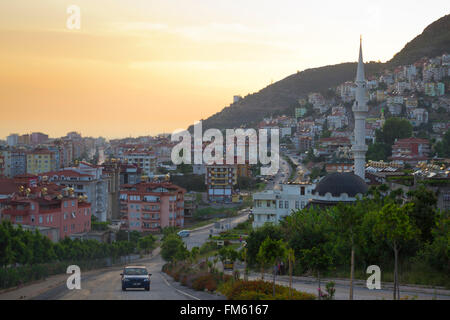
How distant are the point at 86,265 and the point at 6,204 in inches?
401

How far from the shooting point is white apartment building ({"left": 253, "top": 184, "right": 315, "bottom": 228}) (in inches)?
1437

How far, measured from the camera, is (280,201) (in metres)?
36.8

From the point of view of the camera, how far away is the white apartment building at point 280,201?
36.5 metres

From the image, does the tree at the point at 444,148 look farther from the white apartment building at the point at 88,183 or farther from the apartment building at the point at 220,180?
the white apartment building at the point at 88,183

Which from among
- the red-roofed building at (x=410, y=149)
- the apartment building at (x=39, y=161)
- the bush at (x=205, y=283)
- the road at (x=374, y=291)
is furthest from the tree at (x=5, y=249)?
the apartment building at (x=39, y=161)

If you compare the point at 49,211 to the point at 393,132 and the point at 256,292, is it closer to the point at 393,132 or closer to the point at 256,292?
the point at 256,292

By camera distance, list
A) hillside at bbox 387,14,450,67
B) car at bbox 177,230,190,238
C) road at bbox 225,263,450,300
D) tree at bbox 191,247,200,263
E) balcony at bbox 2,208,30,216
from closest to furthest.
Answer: road at bbox 225,263,450,300 → tree at bbox 191,247,200,263 → balcony at bbox 2,208,30,216 → car at bbox 177,230,190,238 → hillside at bbox 387,14,450,67

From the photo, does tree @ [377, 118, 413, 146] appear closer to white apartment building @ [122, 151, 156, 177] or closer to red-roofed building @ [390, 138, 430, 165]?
red-roofed building @ [390, 138, 430, 165]

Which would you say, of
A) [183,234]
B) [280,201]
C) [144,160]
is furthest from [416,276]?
[144,160]

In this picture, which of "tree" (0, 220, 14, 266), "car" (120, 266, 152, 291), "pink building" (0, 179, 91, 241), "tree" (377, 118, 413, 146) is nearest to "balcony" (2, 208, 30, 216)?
"pink building" (0, 179, 91, 241)

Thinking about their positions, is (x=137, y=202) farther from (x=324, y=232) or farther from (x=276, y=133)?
(x=276, y=133)

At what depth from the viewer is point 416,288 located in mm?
14812
